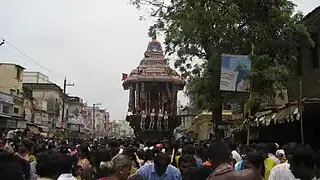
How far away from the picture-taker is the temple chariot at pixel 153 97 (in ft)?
123

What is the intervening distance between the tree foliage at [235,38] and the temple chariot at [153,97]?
51.3 ft

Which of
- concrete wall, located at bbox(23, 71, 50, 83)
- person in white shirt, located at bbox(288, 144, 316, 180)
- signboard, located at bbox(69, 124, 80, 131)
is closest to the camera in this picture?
person in white shirt, located at bbox(288, 144, 316, 180)

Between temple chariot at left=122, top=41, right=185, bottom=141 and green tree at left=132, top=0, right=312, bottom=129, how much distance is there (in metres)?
15.7

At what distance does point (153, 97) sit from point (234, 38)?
778 inches

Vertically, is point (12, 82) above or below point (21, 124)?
above

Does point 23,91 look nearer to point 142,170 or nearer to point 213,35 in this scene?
point 213,35

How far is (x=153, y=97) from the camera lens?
3944 cm

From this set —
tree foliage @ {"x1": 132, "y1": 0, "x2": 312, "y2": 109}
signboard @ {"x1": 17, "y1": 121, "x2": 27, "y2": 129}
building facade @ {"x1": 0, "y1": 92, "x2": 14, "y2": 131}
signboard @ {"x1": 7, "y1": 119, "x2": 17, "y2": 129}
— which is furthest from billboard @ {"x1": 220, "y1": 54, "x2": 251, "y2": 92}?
signboard @ {"x1": 17, "y1": 121, "x2": 27, "y2": 129}

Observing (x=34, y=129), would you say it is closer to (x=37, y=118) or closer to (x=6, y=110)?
(x=6, y=110)

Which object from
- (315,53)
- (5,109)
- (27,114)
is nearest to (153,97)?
(5,109)

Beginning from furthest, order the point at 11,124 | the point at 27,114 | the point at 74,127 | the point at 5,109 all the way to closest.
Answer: the point at 74,127 < the point at 27,114 < the point at 11,124 < the point at 5,109

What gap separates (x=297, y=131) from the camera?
20344 millimetres

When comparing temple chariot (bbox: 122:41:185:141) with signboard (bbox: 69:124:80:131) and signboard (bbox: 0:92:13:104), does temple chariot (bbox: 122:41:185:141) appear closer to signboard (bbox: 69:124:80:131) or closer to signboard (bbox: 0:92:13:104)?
signboard (bbox: 0:92:13:104)

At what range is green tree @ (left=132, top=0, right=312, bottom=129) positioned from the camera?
19.5 meters
